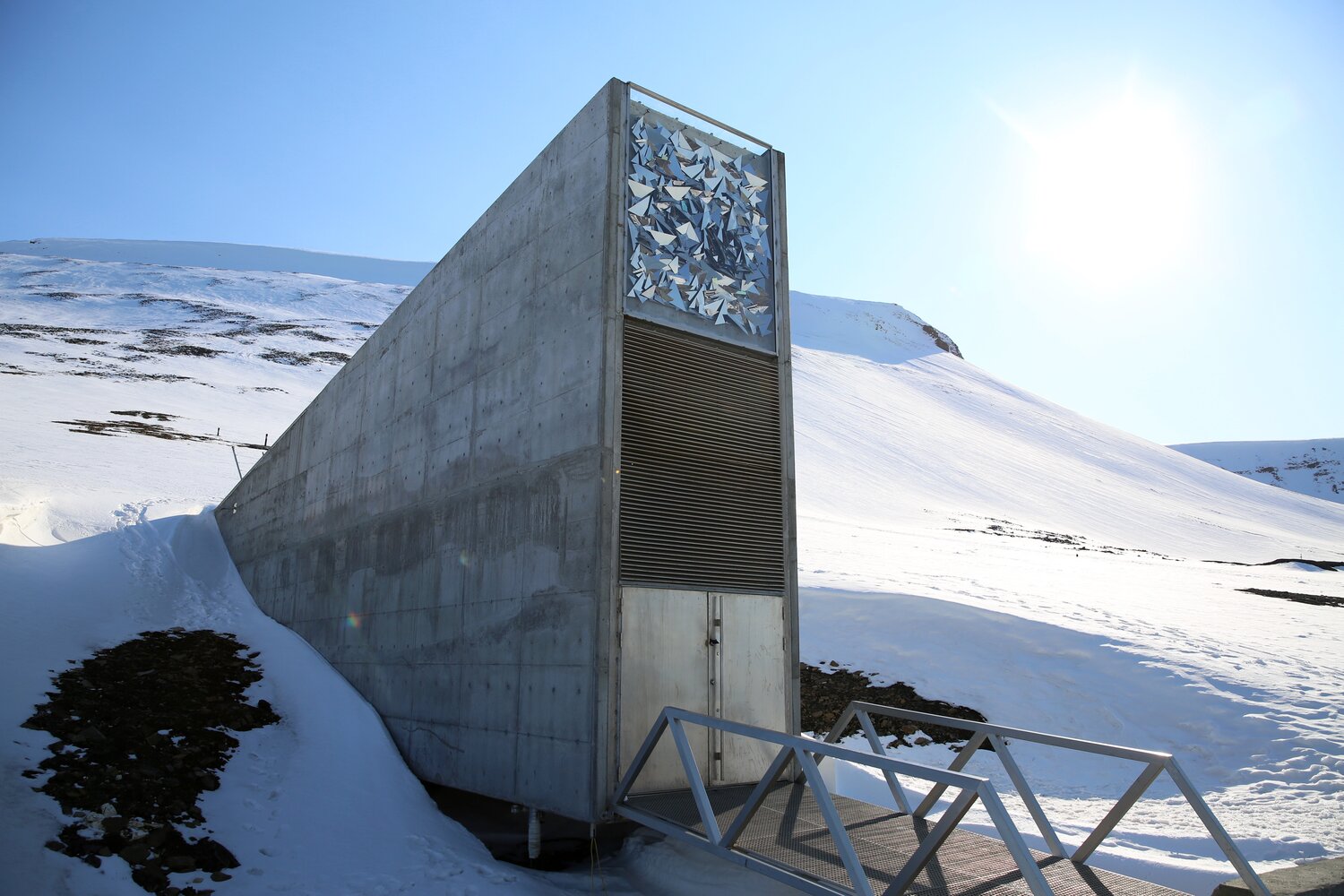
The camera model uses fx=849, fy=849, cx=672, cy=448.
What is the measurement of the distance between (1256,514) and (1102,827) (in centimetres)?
4844

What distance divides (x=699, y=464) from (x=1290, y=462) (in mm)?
112860

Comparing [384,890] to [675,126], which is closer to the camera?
[384,890]

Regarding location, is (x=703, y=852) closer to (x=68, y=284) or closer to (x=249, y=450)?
(x=249, y=450)

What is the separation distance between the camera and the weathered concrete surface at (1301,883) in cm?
424

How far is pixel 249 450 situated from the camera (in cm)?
3117

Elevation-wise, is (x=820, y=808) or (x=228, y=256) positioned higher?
(x=228, y=256)

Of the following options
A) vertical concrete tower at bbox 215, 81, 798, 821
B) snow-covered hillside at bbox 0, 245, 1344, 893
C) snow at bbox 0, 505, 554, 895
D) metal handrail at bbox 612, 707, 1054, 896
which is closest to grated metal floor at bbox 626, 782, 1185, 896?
metal handrail at bbox 612, 707, 1054, 896

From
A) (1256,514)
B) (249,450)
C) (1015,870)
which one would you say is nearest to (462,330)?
(1015,870)

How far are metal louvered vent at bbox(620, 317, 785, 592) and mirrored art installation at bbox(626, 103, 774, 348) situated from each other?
33 cm

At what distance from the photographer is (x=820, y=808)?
5.09 metres

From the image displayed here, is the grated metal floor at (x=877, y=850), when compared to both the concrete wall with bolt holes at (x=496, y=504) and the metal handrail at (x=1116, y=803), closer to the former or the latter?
the metal handrail at (x=1116, y=803)

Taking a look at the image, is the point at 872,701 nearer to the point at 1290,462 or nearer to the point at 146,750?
the point at 146,750

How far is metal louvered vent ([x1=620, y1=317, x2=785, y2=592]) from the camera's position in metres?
6.99

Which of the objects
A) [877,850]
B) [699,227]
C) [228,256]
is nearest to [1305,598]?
[699,227]
